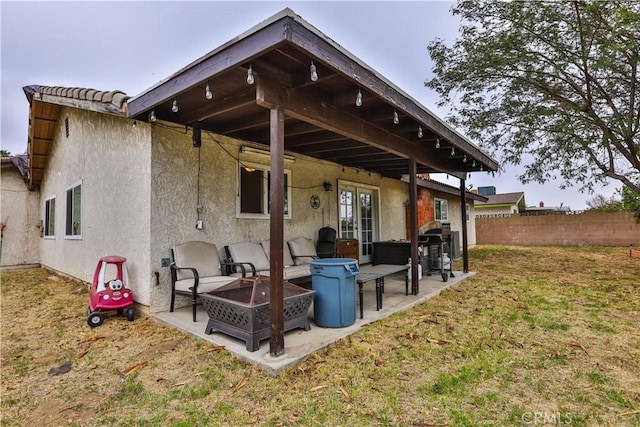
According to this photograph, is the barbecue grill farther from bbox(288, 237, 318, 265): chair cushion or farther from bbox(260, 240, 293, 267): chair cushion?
bbox(260, 240, 293, 267): chair cushion

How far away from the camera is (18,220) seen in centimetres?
1003

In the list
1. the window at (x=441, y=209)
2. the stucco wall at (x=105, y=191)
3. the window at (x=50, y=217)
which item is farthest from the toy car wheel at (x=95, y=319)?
the window at (x=441, y=209)

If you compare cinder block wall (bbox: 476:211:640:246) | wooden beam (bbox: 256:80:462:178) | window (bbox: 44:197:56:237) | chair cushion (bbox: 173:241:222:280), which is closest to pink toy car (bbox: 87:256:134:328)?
chair cushion (bbox: 173:241:222:280)

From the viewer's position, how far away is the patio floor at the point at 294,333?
2.79m

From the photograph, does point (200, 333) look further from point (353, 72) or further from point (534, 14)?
point (534, 14)

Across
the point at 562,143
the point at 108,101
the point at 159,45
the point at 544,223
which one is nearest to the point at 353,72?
the point at 108,101

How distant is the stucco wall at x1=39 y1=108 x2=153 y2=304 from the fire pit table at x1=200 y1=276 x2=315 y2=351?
4.46 ft

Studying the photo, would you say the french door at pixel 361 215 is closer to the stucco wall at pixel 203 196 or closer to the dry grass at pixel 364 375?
the stucco wall at pixel 203 196

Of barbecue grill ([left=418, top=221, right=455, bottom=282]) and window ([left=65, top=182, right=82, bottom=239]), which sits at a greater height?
window ([left=65, top=182, right=82, bottom=239])

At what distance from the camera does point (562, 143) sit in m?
7.97

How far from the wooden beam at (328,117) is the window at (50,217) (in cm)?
871

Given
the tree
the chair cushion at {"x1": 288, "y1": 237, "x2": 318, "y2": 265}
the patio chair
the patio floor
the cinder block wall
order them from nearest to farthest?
the patio floor < the patio chair < the chair cushion at {"x1": 288, "y1": 237, "x2": 318, "y2": 265} < the tree < the cinder block wall

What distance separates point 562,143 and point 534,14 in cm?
306

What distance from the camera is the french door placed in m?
7.92
